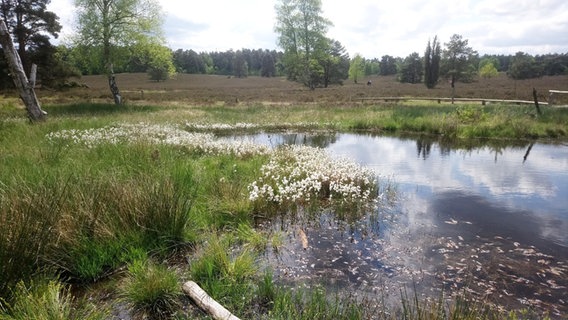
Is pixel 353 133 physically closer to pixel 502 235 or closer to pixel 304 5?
pixel 502 235

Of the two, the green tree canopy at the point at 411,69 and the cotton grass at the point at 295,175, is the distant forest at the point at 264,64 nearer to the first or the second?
the green tree canopy at the point at 411,69

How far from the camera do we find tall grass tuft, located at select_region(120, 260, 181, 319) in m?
3.93

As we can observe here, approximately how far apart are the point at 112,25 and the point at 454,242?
2975 cm

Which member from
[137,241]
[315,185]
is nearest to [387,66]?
[315,185]

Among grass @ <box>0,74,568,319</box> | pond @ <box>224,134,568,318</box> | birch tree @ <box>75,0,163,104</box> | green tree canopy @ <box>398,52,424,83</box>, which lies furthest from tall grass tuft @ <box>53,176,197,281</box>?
green tree canopy @ <box>398,52,424,83</box>

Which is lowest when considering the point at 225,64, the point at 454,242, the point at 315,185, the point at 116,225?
the point at 454,242

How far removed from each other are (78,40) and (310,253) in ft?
95.8

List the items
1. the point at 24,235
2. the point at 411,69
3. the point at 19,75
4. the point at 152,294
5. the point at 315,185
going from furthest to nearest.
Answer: the point at 411,69, the point at 19,75, the point at 315,185, the point at 152,294, the point at 24,235

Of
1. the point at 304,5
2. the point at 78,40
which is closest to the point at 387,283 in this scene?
the point at 78,40

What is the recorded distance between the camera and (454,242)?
6004 millimetres

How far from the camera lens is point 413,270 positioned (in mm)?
5055

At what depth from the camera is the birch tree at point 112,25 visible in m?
26.1

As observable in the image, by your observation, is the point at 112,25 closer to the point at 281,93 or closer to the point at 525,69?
the point at 281,93

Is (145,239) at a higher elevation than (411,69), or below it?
below
